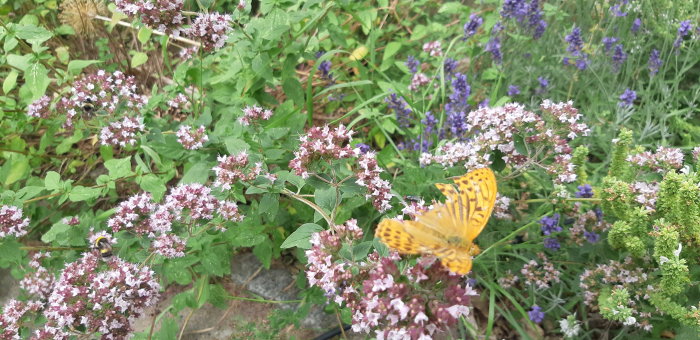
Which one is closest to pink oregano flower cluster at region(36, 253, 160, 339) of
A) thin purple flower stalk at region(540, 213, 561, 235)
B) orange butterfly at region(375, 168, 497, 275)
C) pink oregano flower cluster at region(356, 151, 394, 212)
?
pink oregano flower cluster at region(356, 151, 394, 212)

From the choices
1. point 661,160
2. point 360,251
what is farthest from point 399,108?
point 360,251

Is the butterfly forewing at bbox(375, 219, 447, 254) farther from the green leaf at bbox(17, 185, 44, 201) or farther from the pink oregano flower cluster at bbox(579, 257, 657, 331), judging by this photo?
the green leaf at bbox(17, 185, 44, 201)

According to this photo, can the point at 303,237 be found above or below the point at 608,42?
below

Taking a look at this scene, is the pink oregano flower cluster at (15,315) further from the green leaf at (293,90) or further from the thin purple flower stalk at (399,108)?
the thin purple flower stalk at (399,108)

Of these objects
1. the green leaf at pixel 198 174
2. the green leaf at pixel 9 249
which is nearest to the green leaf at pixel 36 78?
the green leaf at pixel 9 249

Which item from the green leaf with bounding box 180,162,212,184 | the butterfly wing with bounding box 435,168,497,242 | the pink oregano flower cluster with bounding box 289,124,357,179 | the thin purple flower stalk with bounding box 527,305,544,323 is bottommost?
the thin purple flower stalk with bounding box 527,305,544,323

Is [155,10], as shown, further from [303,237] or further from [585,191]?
[585,191]
